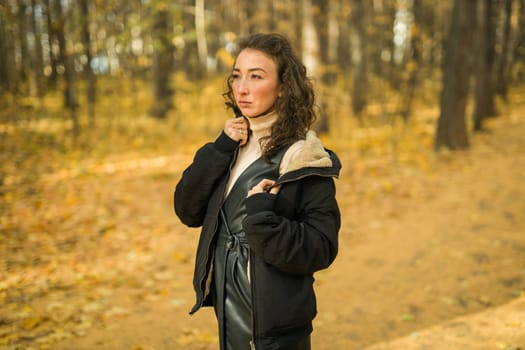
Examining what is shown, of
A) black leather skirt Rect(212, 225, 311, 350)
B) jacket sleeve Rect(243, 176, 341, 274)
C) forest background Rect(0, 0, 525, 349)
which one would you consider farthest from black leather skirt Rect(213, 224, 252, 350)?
forest background Rect(0, 0, 525, 349)

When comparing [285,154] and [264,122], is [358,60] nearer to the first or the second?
[264,122]

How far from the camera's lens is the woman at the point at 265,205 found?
1.90 meters

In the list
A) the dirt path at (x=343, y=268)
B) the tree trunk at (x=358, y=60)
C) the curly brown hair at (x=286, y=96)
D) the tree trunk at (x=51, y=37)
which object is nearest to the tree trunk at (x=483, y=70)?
the tree trunk at (x=358, y=60)

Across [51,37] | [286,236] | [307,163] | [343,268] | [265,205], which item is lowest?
[343,268]

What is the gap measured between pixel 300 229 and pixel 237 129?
0.61 meters

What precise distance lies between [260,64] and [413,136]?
457 inches

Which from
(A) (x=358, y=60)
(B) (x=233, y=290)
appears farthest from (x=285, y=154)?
(A) (x=358, y=60)

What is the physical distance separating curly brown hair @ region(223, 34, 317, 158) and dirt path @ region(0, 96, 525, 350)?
9.15 ft

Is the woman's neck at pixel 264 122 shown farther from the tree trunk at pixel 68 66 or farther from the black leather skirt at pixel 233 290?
the tree trunk at pixel 68 66

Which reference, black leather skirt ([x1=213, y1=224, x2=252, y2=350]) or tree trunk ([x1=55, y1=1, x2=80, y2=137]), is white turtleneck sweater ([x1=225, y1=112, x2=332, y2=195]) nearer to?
black leather skirt ([x1=213, y1=224, x2=252, y2=350])

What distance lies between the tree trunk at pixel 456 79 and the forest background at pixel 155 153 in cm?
3

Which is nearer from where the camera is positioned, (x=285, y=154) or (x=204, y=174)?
(x=285, y=154)

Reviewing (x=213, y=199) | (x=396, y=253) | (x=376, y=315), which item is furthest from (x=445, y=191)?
(x=213, y=199)

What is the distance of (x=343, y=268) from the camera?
5.93 meters
